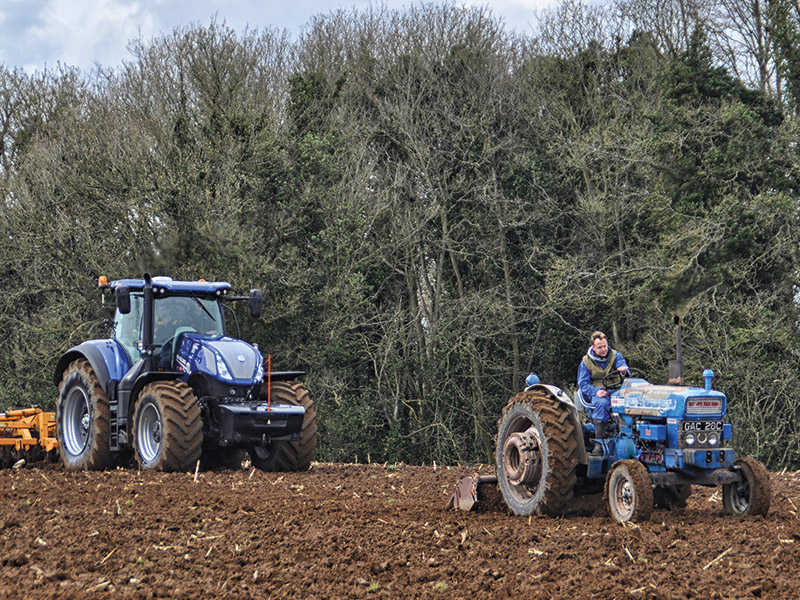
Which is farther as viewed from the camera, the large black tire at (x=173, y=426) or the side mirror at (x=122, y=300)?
the side mirror at (x=122, y=300)

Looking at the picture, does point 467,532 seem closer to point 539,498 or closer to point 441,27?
→ point 539,498

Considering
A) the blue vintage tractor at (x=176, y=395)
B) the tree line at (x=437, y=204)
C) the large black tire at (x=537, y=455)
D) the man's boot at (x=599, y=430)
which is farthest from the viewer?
the tree line at (x=437, y=204)

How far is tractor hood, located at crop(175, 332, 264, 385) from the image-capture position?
40.8ft

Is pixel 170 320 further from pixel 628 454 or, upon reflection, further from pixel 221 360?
pixel 628 454

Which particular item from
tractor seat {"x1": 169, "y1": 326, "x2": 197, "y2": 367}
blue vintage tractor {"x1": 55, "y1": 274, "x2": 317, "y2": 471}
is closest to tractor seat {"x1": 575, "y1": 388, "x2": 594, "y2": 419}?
blue vintage tractor {"x1": 55, "y1": 274, "x2": 317, "y2": 471}

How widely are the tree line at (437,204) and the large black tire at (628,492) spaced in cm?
1414

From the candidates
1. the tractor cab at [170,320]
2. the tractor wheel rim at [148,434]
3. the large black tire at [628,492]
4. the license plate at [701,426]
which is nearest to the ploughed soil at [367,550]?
the large black tire at [628,492]

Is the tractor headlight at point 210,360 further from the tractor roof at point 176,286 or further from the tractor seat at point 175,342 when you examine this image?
the tractor roof at point 176,286

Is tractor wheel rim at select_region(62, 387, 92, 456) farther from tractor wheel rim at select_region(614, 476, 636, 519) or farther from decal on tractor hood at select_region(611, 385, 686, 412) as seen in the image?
tractor wheel rim at select_region(614, 476, 636, 519)

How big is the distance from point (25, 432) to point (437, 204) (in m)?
13.8

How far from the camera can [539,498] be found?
8.57 m

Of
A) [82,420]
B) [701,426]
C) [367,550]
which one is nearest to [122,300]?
[82,420]

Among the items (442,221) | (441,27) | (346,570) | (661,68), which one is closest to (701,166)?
(661,68)

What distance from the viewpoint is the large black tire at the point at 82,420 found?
13039mm
